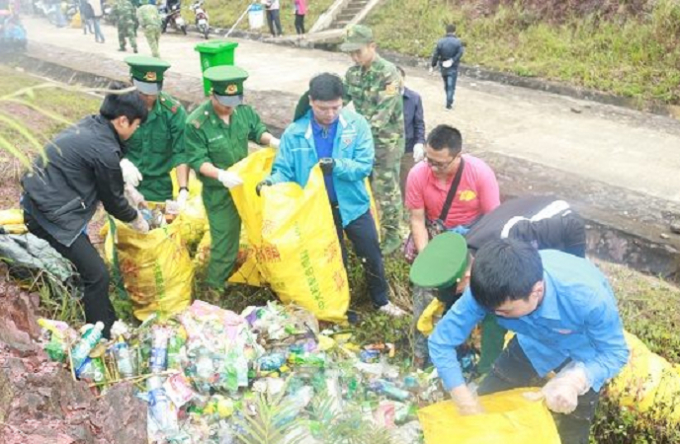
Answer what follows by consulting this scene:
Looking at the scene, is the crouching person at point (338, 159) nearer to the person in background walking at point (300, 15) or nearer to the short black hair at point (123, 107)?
the short black hair at point (123, 107)

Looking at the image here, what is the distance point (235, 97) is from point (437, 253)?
156 cm

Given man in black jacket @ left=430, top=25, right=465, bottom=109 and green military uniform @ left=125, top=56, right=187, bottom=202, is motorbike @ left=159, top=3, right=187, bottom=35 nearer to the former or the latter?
man in black jacket @ left=430, top=25, right=465, bottom=109

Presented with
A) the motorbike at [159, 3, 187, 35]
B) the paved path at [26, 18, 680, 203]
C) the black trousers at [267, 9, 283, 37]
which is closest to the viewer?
the paved path at [26, 18, 680, 203]

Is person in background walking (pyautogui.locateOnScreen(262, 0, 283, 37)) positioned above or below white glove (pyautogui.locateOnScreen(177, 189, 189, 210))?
below

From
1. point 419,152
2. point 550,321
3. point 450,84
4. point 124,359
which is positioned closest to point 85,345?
point 124,359

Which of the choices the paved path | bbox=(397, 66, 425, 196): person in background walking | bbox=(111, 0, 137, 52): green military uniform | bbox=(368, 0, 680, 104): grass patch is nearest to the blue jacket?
bbox=(397, 66, 425, 196): person in background walking

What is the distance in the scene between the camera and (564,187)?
605 cm

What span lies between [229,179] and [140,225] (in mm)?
504

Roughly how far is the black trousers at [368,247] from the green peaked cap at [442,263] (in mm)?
840

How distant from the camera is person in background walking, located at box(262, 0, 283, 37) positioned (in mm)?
13375

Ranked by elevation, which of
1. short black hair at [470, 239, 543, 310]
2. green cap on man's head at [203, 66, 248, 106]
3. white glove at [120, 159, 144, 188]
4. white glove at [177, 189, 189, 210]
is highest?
green cap on man's head at [203, 66, 248, 106]

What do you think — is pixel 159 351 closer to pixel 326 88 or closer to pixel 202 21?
pixel 326 88

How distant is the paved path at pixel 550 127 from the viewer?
21.9 ft

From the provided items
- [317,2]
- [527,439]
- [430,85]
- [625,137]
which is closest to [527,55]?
[430,85]
